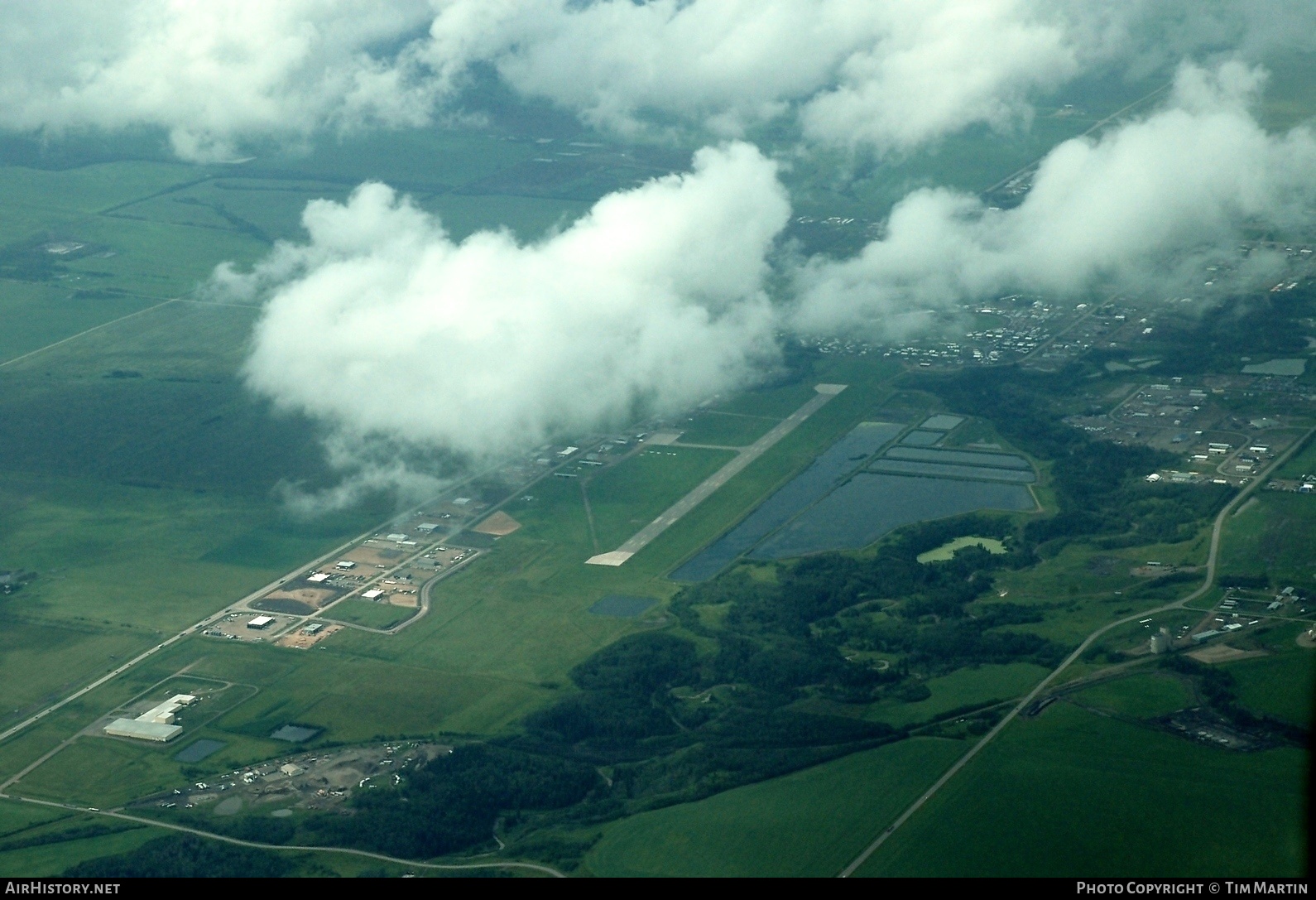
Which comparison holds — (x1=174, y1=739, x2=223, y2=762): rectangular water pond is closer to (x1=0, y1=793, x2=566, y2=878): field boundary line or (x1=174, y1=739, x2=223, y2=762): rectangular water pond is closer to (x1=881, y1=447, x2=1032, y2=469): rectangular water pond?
(x1=0, y1=793, x2=566, y2=878): field boundary line

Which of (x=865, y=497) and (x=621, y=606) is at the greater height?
(x=865, y=497)

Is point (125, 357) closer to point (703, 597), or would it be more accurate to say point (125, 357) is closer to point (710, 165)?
point (710, 165)

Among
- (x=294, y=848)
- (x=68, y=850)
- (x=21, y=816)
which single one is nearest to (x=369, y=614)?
(x=21, y=816)

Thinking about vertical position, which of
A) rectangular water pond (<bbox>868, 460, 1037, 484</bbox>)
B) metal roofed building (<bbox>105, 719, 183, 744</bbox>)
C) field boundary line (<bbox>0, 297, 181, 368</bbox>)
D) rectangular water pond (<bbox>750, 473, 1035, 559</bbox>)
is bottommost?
metal roofed building (<bbox>105, 719, 183, 744</bbox>)

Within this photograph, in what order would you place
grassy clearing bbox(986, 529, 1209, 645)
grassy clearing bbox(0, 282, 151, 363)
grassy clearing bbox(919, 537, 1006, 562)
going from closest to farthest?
grassy clearing bbox(986, 529, 1209, 645), grassy clearing bbox(919, 537, 1006, 562), grassy clearing bbox(0, 282, 151, 363)

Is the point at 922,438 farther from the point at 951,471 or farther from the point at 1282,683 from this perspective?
the point at 1282,683

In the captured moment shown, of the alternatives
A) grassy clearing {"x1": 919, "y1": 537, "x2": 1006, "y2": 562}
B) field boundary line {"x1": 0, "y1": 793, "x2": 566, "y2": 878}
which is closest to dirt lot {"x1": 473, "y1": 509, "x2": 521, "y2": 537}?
grassy clearing {"x1": 919, "y1": 537, "x2": 1006, "y2": 562}

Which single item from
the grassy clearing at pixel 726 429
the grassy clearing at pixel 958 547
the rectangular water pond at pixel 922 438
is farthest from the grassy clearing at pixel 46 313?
the grassy clearing at pixel 958 547
